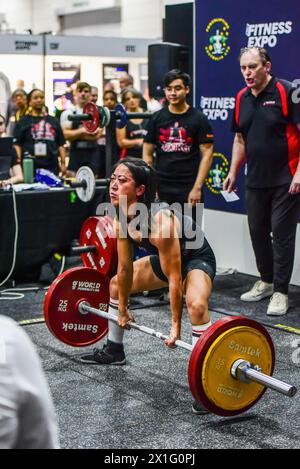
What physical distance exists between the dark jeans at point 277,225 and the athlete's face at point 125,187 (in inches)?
65.4

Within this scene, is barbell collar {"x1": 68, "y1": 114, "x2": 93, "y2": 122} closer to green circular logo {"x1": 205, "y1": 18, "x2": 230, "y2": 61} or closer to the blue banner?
the blue banner

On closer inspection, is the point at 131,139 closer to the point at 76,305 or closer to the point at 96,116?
the point at 96,116

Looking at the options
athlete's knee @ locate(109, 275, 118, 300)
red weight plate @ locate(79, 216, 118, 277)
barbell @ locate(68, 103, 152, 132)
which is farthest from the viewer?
barbell @ locate(68, 103, 152, 132)

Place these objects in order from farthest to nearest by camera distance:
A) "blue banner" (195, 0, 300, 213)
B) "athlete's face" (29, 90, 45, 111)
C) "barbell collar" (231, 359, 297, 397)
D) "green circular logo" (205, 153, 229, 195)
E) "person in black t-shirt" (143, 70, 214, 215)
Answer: "athlete's face" (29, 90, 45, 111)
"green circular logo" (205, 153, 229, 195)
"blue banner" (195, 0, 300, 213)
"person in black t-shirt" (143, 70, 214, 215)
"barbell collar" (231, 359, 297, 397)

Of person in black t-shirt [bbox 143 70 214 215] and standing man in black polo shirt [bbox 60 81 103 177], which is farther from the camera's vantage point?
standing man in black polo shirt [bbox 60 81 103 177]

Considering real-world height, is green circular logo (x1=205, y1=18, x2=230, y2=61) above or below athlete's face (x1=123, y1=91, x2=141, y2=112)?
above

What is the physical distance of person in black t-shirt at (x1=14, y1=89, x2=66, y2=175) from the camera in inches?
269

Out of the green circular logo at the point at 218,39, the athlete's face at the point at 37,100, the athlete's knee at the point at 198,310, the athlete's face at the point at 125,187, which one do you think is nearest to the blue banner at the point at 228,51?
the green circular logo at the point at 218,39

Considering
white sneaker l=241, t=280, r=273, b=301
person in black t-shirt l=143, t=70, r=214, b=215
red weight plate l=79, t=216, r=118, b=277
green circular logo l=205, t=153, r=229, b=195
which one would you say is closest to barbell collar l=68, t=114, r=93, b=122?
person in black t-shirt l=143, t=70, r=214, b=215

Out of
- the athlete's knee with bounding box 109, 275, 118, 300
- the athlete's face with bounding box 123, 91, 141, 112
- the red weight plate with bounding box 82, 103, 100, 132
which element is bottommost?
the athlete's knee with bounding box 109, 275, 118, 300

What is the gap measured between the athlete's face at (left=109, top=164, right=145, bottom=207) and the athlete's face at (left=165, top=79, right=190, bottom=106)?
1.62 m

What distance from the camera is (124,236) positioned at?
11.4ft

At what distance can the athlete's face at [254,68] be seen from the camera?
184 inches

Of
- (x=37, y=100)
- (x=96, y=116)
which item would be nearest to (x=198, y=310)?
(x=96, y=116)
